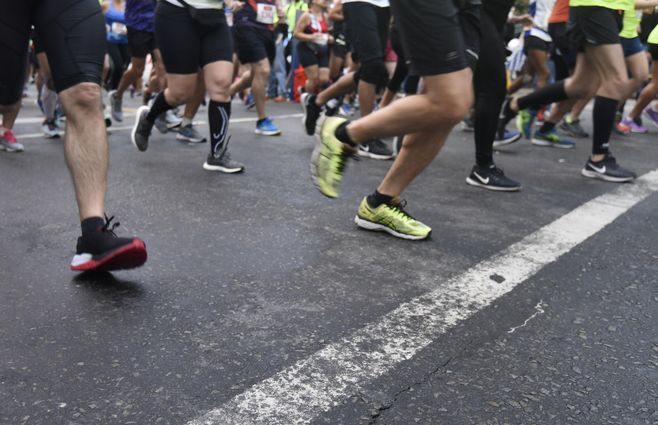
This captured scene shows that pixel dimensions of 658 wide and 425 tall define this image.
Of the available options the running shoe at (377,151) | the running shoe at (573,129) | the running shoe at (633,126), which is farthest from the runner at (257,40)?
the running shoe at (633,126)

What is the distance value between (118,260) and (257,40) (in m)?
4.48

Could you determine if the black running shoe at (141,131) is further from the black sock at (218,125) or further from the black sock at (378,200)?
the black sock at (378,200)

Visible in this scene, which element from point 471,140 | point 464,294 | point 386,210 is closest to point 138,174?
point 386,210

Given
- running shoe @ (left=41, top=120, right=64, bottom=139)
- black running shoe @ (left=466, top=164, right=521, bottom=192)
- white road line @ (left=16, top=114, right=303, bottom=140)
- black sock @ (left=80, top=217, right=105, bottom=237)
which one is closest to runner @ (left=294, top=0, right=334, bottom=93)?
white road line @ (left=16, top=114, right=303, bottom=140)

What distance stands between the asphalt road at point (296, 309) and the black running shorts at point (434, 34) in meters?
0.76

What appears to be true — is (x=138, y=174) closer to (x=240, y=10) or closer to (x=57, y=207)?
(x=57, y=207)

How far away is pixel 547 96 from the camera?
5.53m

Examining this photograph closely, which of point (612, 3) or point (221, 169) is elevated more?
point (612, 3)

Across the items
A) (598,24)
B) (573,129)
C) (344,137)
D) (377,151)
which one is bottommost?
(573,129)

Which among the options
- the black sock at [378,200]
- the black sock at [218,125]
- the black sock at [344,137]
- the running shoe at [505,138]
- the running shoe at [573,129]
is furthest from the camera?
the running shoe at [573,129]

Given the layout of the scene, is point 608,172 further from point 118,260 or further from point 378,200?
point 118,260

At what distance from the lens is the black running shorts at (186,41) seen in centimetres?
433

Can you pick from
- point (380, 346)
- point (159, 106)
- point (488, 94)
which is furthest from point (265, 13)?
point (380, 346)

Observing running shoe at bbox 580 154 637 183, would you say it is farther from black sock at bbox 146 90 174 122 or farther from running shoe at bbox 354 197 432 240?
black sock at bbox 146 90 174 122
